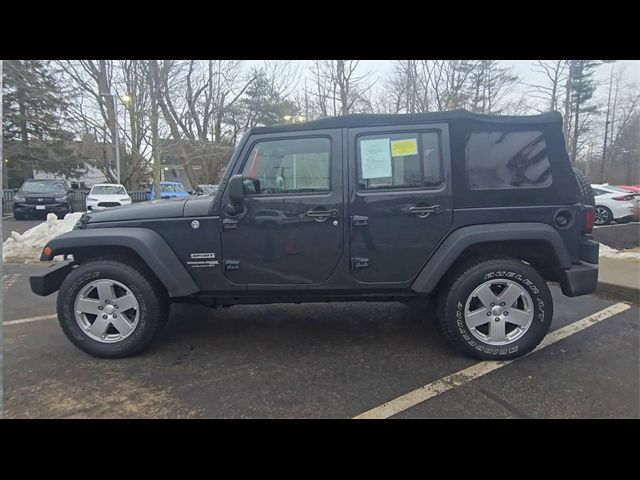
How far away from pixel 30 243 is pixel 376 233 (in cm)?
816

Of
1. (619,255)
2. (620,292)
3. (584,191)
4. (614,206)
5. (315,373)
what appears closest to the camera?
(315,373)

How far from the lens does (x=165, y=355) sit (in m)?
3.44

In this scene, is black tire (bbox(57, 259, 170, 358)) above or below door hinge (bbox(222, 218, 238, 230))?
below

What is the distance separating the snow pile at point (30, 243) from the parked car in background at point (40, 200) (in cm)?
791

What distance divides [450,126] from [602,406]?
239 cm

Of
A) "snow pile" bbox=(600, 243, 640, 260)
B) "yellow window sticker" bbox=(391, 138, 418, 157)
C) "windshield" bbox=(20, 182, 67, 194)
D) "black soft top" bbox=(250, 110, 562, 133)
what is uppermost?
"windshield" bbox=(20, 182, 67, 194)

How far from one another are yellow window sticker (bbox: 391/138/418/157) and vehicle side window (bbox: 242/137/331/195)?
575 mm

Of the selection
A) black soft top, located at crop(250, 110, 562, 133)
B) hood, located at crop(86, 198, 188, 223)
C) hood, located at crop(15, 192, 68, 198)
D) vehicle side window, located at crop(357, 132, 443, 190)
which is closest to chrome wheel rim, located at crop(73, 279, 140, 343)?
hood, located at crop(86, 198, 188, 223)

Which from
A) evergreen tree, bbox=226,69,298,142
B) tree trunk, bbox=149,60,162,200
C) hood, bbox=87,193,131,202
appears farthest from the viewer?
evergreen tree, bbox=226,69,298,142

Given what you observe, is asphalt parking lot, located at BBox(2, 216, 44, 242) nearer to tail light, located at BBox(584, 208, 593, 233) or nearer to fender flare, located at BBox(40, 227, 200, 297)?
fender flare, located at BBox(40, 227, 200, 297)

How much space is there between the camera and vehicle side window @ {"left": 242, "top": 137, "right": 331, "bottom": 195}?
3340 mm

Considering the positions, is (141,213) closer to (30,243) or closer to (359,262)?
(359,262)

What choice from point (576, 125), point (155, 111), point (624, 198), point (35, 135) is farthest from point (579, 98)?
point (35, 135)

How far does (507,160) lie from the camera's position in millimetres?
3299
